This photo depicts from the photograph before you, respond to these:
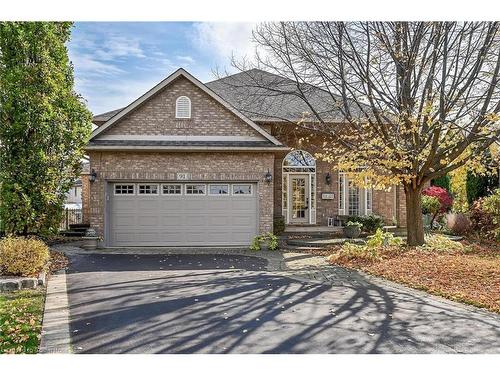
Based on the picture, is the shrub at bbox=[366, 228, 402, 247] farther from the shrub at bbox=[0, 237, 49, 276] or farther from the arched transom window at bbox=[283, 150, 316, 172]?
Result: the shrub at bbox=[0, 237, 49, 276]

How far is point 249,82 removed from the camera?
16234 mm

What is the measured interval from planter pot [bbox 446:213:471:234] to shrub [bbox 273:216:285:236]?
5.83 m

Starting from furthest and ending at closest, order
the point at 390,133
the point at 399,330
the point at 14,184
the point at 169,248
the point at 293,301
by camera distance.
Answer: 1. the point at 169,248
2. the point at 390,133
3. the point at 14,184
4. the point at 293,301
5. the point at 399,330

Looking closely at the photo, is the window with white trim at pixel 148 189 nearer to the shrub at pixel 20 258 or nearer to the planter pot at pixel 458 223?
the shrub at pixel 20 258

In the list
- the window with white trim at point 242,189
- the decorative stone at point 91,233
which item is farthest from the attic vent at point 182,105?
the decorative stone at point 91,233

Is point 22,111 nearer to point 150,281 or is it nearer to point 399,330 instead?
point 150,281

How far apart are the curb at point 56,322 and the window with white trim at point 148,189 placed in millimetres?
5747

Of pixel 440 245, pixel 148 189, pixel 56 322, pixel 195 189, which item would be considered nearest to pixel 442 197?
pixel 440 245

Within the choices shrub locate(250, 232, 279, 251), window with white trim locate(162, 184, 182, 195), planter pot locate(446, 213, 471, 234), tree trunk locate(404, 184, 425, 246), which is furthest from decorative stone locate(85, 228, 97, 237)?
planter pot locate(446, 213, 471, 234)

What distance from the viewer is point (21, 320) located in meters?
5.78

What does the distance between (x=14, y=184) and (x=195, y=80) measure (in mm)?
5927

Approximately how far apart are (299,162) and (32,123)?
30.8ft

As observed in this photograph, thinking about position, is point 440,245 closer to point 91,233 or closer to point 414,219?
point 414,219
